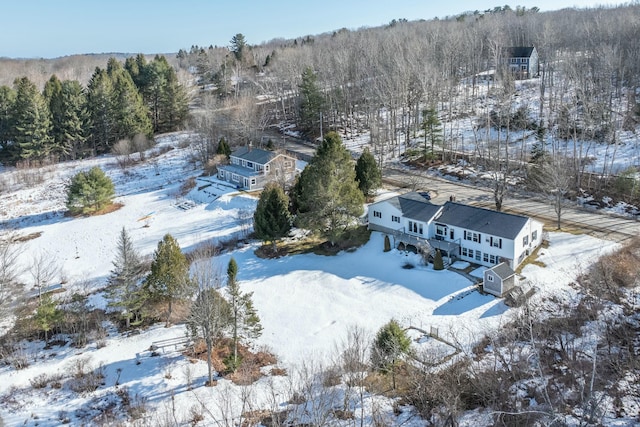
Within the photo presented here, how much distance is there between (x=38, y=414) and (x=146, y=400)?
13.6 ft

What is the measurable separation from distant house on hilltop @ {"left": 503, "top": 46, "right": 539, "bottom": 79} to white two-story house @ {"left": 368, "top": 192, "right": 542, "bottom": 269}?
149ft

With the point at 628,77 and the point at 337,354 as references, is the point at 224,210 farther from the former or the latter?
the point at 628,77

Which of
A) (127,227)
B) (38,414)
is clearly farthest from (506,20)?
(38,414)

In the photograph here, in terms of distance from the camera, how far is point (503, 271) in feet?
88.0

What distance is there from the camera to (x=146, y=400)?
66.3 ft

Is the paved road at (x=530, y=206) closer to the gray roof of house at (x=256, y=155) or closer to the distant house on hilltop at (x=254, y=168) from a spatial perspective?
the distant house on hilltop at (x=254, y=168)

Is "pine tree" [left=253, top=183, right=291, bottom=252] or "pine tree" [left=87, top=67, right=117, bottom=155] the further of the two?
"pine tree" [left=87, top=67, right=117, bottom=155]

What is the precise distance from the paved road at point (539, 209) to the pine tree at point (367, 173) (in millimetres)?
4357

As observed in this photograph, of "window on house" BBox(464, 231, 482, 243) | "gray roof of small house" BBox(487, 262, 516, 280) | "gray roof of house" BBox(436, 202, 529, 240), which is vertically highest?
"gray roof of house" BBox(436, 202, 529, 240)

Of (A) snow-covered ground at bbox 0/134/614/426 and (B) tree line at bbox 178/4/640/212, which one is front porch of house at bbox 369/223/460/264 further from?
(B) tree line at bbox 178/4/640/212

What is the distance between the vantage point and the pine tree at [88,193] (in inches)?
1709

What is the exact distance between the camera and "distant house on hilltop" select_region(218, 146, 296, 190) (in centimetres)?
4522

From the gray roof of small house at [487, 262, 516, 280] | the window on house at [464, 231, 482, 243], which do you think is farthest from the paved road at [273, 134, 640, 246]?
the gray roof of small house at [487, 262, 516, 280]

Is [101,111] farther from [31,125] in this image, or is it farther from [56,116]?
[31,125]
